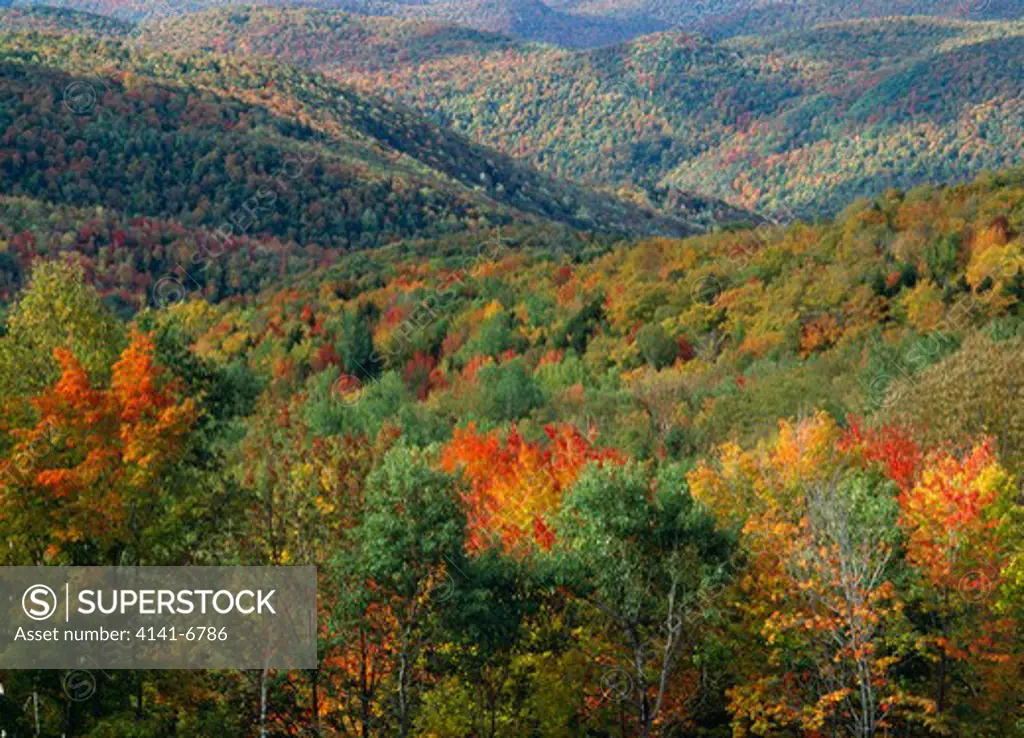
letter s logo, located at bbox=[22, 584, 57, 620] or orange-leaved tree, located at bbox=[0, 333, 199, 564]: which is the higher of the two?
orange-leaved tree, located at bbox=[0, 333, 199, 564]

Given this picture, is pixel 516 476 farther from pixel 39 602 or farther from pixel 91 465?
pixel 39 602

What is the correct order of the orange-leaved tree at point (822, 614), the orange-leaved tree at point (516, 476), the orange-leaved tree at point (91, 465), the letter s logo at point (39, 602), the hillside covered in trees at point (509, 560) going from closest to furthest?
the letter s logo at point (39, 602), the hillside covered in trees at point (509, 560), the orange-leaved tree at point (91, 465), the orange-leaved tree at point (822, 614), the orange-leaved tree at point (516, 476)

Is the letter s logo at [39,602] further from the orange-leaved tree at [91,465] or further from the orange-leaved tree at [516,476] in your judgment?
the orange-leaved tree at [516,476]

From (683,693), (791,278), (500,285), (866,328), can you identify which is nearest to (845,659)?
(683,693)

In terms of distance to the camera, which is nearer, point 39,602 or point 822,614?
point 39,602

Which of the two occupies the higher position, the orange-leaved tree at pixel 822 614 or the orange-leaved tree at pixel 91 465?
the orange-leaved tree at pixel 91 465

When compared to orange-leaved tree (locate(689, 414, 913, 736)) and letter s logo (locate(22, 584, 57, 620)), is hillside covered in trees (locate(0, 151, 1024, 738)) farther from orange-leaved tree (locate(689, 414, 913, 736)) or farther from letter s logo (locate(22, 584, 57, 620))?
letter s logo (locate(22, 584, 57, 620))

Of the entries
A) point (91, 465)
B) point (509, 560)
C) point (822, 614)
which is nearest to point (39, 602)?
point (91, 465)

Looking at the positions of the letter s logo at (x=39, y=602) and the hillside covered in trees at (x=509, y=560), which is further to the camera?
the hillside covered in trees at (x=509, y=560)

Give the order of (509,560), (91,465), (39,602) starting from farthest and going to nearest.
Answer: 1. (509,560)
2. (91,465)
3. (39,602)

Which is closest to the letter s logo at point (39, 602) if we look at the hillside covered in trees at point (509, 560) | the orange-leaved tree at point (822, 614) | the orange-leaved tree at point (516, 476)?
the hillside covered in trees at point (509, 560)

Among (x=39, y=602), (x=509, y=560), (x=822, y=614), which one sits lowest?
(x=822, y=614)

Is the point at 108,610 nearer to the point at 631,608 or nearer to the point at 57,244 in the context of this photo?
the point at 631,608

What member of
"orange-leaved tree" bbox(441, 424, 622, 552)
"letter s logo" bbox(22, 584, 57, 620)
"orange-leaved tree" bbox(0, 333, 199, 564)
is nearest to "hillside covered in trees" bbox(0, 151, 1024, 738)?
"orange-leaved tree" bbox(0, 333, 199, 564)
